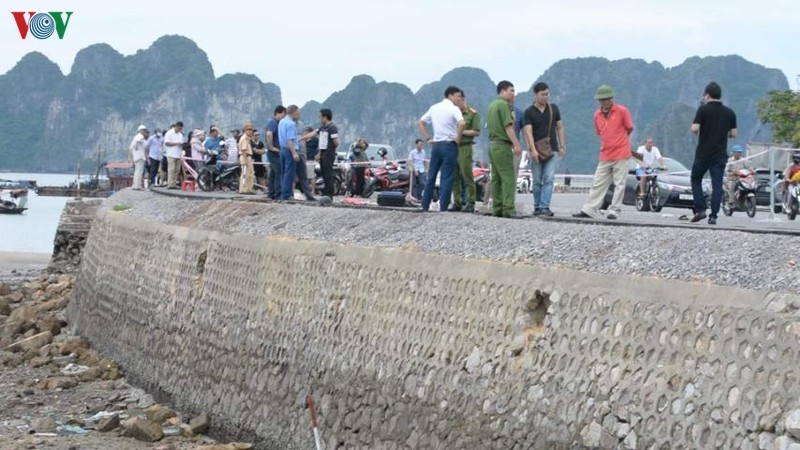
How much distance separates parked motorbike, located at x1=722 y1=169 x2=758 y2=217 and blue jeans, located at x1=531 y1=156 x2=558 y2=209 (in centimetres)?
873

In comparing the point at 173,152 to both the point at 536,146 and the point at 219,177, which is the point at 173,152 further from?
the point at 536,146

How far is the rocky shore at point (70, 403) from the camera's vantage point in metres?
16.7

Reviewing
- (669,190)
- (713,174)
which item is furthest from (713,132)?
(669,190)

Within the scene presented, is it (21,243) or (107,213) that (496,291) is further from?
(21,243)

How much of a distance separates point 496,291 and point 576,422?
6.20ft

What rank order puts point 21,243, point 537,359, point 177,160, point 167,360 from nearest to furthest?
1. point 537,359
2. point 167,360
3. point 177,160
4. point 21,243

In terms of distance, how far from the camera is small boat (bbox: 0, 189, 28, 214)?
10012 cm

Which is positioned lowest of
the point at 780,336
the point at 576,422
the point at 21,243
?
the point at 21,243

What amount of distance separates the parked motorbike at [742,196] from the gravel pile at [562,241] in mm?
9276

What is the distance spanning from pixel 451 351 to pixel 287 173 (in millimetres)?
11099

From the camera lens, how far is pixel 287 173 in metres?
23.5

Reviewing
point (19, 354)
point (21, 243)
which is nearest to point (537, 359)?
point (19, 354)

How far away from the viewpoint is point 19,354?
22641mm

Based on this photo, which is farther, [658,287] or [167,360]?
[167,360]
